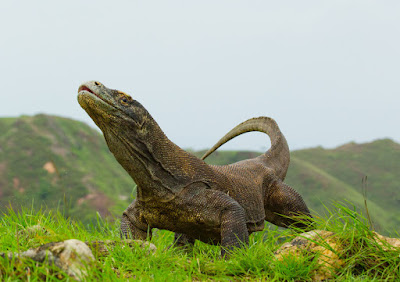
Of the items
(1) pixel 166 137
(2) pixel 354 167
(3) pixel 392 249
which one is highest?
(1) pixel 166 137

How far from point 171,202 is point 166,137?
76 cm

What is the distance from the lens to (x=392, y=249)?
14.7 ft

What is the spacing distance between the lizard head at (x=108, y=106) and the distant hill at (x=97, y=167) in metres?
13.2

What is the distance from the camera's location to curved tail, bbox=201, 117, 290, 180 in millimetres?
8039

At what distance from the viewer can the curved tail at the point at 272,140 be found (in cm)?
804

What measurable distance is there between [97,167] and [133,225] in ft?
71.0

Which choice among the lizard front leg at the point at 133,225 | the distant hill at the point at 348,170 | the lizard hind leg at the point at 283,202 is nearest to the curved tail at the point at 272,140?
the lizard hind leg at the point at 283,202

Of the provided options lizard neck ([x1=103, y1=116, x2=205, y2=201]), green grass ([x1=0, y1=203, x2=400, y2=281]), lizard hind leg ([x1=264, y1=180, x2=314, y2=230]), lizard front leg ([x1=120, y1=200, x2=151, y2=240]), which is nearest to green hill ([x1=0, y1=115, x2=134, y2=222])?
lizard hind leg ([x1=264, y1=180, x2=314, y2=230])

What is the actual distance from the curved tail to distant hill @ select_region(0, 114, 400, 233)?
368 inches

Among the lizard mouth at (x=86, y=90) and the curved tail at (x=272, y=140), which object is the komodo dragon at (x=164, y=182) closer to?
the lizard mouth at (x=86, y=90)

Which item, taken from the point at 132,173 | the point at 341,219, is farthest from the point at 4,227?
the point at 341,219

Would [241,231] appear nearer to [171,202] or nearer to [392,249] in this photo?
[171,202]

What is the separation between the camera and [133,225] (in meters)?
6.11

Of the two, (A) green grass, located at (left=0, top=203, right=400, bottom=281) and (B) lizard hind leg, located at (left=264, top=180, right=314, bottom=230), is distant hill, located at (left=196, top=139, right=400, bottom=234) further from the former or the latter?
(A) green grass, located at (left=0, top=203, right=400, bottom=281)
